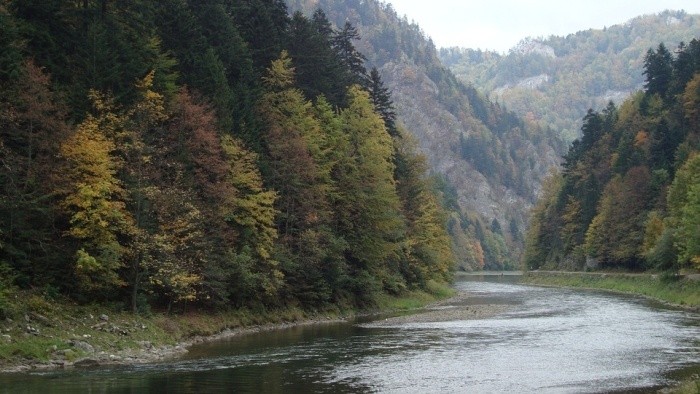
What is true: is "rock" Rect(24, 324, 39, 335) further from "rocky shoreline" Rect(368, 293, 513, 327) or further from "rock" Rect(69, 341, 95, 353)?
"rocky shoreline" Rect(368, 293, 513, 327)

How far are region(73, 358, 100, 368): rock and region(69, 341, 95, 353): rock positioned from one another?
3.53 feet

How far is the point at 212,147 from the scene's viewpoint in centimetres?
5594

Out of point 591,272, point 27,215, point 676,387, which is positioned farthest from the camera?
point 591,272

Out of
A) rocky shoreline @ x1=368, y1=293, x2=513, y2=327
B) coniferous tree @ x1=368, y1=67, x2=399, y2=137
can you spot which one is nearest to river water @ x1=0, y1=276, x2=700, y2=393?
rocky shoreline @ x1=368, y1=293, x2=513, y2=327

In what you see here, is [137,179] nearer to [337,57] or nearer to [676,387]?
[676,387]

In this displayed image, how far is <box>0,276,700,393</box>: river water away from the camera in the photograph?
31.7 metres

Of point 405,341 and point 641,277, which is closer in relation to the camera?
point 405,341

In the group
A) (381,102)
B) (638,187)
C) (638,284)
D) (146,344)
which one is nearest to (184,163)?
(146,344)

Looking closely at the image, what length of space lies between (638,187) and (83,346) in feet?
336

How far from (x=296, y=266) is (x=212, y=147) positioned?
43.4 feet

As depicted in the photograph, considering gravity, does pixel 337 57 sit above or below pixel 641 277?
above

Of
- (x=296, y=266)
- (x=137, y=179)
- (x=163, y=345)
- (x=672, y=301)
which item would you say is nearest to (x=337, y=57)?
(x=296, y=266)

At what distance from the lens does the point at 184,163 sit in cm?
5462

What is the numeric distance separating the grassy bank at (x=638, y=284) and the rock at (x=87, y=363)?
190ft
